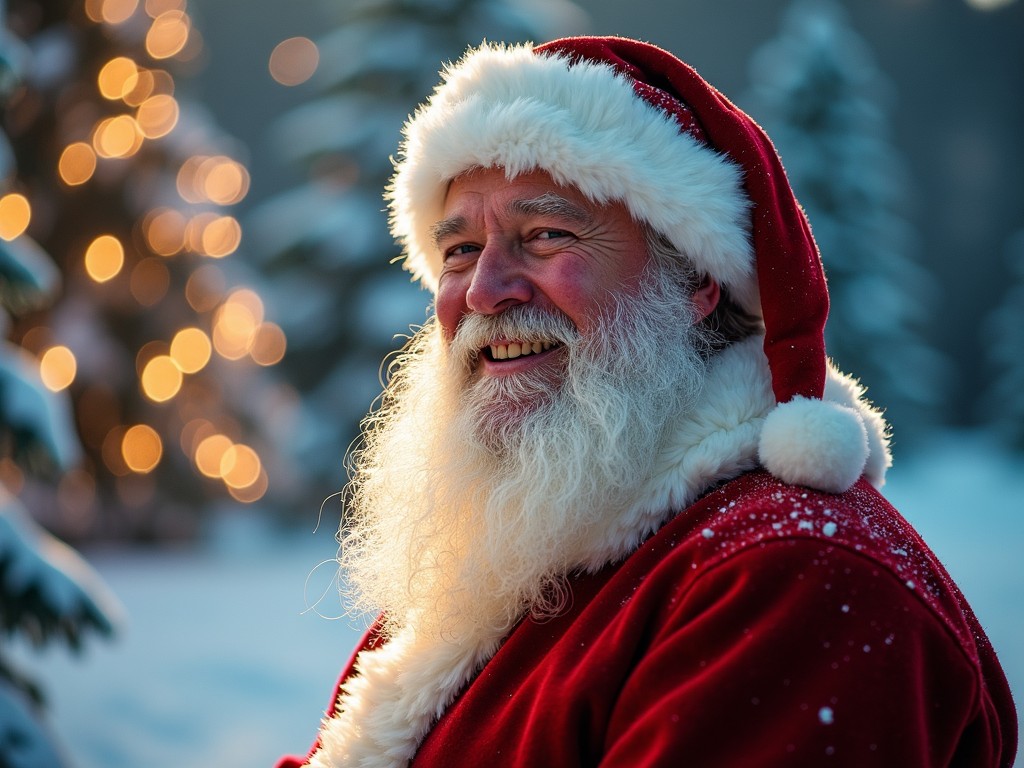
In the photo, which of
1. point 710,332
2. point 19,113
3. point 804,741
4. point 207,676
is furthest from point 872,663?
point 19,113

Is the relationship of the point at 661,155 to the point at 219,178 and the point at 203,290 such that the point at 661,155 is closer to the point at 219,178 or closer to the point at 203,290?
the point at 203,290

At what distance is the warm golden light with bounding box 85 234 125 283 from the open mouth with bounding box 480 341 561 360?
34.2ft

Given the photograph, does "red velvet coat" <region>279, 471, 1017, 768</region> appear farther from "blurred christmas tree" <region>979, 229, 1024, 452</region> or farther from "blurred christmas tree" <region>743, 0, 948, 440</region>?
"blurred christmas tree" <region>979, 229, 1024, 452</region>

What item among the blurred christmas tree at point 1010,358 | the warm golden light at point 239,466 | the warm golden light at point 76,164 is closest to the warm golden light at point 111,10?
the warm golden light at point 76,164

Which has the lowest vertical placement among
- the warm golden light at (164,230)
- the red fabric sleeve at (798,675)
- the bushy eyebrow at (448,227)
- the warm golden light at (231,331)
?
the red fabric sleeve at (798,675)

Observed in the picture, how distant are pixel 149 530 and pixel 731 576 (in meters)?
11.6

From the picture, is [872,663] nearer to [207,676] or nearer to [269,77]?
[207,676]

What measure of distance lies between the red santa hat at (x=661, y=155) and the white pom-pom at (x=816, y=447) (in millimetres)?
112

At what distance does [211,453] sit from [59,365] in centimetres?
204

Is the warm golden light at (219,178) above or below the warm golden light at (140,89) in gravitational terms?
below

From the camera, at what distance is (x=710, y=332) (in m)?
2.36

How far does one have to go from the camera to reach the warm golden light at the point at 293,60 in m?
18.9

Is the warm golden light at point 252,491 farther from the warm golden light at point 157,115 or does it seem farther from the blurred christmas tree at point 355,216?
the warm golden light at point 157,115

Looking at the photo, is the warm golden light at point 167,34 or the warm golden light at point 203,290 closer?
the warm golden light at point 167,34
